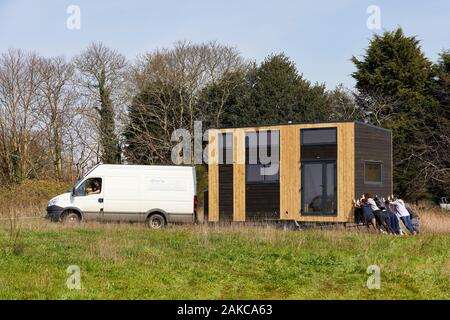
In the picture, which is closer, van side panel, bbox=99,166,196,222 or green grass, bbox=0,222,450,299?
green grass, bbox=0,222,450,299

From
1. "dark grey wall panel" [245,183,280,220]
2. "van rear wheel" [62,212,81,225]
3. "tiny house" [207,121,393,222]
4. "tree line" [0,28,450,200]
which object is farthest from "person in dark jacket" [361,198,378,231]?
"tree line" [0,28,450,200]

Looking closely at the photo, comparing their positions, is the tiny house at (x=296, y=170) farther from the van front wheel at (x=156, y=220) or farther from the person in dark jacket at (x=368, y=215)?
the van front wheel at (x=156, y=220)

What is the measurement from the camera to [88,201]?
2378 cm

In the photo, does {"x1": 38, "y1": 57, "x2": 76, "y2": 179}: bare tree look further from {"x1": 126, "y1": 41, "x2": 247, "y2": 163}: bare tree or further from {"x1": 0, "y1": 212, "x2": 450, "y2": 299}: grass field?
{"x1": 0, "y1": 212, "x2": 450, "y2": 299}: grass field

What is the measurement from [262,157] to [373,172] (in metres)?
3.99

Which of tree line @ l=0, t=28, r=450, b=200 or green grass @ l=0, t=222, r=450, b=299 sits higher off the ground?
tree line @ l=0, t=28, r=450, b=200

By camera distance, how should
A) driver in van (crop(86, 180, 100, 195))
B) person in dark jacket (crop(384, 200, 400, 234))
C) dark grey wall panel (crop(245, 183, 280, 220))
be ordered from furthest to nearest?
driver in van (crop(86, 180, 100, 195)), dark grey wall panel (crop(245, 183, 280, 220)), person in dark jacket (crop(384, 200, 400, 234))

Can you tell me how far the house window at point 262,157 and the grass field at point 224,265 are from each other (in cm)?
584

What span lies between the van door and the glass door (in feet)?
23.6

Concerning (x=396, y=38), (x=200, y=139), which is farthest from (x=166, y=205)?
(x=396, y=38)

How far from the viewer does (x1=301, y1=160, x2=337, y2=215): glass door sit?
22594 mm

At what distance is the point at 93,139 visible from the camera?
135ft

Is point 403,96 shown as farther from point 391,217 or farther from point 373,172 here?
point 391,217

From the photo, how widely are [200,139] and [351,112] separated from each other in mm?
10085
